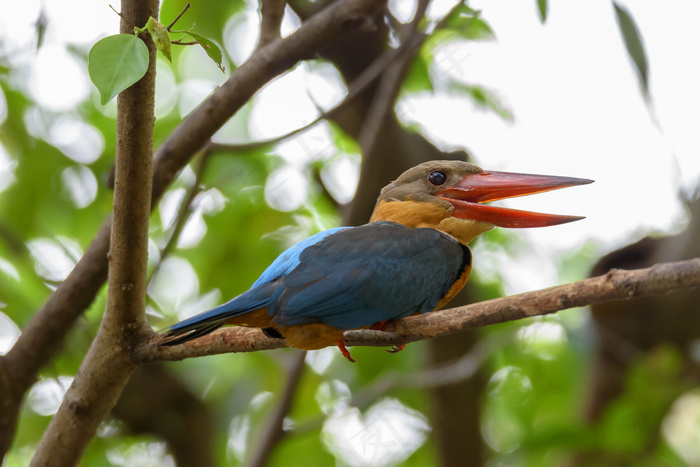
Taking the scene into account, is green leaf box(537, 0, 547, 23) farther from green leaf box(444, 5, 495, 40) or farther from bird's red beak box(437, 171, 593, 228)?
bird's red beak box(437, 171, 593, 228)

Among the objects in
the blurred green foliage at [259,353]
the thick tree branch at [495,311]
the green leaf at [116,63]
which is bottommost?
the blurred green foliage at [259,353]

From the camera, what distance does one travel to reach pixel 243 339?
2.24 m

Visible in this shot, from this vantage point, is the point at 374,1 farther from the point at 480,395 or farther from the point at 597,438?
the point at 480,395

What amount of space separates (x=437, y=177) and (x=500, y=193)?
28 cm

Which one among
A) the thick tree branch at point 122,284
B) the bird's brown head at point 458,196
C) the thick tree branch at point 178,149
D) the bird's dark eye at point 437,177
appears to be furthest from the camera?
the bird's dark eye at point 437,177

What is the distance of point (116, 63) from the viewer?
1605 millimetres

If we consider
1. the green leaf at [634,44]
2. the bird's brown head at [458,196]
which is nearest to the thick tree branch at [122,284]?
the bird's brown head at [458,196]

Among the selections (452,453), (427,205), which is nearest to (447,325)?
(427,205)

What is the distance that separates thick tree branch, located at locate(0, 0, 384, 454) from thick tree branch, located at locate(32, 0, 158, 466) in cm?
42

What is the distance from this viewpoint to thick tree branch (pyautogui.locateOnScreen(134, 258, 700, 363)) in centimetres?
152

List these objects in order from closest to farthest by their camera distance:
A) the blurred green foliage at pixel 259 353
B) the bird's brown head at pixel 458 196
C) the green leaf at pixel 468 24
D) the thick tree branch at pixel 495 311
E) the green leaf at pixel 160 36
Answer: the thick tree branch at pixel 495 311 → the green leaf at pixel 160 36 → the bird's brown head at pixel 458 196 → the green leaf at pixel 468 24 → the blurred green foliage at pixel 259 353

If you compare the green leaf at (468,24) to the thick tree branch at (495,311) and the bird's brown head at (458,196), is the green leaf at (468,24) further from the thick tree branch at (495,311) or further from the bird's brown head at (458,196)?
the thick tree branch at (495,311)

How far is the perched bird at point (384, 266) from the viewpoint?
2.23m

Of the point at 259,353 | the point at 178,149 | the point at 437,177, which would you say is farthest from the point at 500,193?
the point at 259,353
